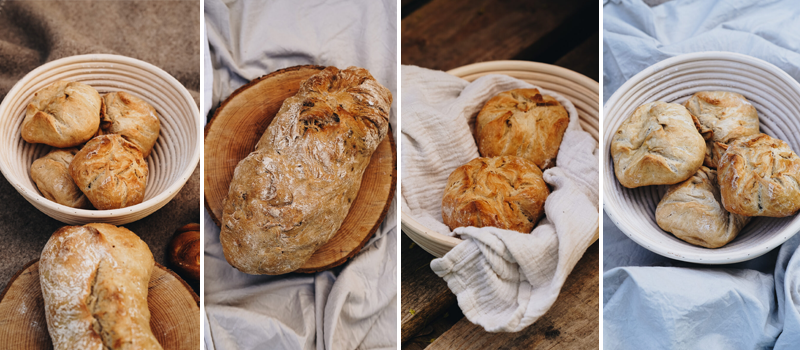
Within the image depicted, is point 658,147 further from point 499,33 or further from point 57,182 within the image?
point 57,182

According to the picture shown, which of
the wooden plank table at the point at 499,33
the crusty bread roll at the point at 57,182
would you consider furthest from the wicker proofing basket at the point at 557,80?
the crusty bread roll at the point at 57,182

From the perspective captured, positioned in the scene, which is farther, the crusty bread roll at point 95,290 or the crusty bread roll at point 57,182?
the crusty bread roll at point 57,182

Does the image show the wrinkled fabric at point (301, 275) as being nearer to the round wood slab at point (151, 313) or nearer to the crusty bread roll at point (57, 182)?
the round wood slab at point (151, 313)

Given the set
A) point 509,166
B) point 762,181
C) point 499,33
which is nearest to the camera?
point 762,181

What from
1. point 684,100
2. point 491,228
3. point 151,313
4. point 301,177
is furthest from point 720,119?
point 151,313

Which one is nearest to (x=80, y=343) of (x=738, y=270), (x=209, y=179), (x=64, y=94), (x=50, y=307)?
(x=50, y=307)
